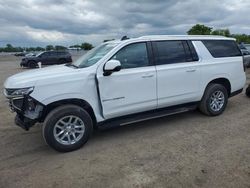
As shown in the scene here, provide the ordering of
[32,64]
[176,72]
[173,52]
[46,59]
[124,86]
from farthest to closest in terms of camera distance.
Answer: [46,59], [32,64], [173,52], [176,72], [124,86]

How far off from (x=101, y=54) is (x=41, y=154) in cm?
210

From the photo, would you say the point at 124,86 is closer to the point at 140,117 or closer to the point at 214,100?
the point at 140,117

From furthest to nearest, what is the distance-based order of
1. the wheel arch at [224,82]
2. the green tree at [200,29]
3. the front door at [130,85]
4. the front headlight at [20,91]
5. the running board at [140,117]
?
the green tree at [200,29] → the wheel arch at [224,82] → the running board at [140,117] → the front door at [130,85] → the front headlight at [20,91]

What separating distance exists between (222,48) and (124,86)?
293cm

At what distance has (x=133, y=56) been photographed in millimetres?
4621

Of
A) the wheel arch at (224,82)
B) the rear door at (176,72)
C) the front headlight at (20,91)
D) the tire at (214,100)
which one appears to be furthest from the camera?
the wheel arch at (224,82)

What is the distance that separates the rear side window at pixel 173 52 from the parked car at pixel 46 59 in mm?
21081

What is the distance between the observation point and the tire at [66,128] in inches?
154

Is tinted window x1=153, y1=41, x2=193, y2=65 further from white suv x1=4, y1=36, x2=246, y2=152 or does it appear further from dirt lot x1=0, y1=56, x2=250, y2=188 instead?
dirt lot x1=0, y1=56, x2=250, y2=188

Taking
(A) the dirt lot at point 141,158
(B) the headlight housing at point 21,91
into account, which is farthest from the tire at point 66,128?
(B) the headlight housing at point 21,91

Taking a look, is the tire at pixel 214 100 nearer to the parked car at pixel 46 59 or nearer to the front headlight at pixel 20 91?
the front headlight at pixel 20 91

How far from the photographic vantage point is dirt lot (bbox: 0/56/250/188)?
321 centimetres

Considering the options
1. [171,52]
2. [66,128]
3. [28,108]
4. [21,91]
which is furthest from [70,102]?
[171,52]

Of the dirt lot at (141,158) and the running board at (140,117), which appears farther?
the running board at (140,117)
